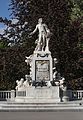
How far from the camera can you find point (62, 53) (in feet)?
110

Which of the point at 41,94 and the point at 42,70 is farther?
the point at 42,70

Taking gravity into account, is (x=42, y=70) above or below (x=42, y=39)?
below

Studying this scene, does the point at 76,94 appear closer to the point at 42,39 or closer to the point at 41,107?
the point at 42,39

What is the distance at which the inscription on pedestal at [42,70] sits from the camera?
24062 millimetres

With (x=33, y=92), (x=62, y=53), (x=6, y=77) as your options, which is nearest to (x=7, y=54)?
(x=6, y=77)

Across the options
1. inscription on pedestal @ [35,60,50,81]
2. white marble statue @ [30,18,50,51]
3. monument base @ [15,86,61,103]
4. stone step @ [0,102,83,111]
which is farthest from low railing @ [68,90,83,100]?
stone step @ [0,102,83,111]

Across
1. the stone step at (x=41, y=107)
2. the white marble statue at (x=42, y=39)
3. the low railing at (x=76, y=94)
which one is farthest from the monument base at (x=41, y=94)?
the low railing at (x=76, y=94)

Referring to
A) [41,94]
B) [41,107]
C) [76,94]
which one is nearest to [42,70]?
[41,94]

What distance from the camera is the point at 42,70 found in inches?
950

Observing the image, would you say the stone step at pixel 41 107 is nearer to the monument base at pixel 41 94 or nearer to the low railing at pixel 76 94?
the monument base at pixel 41 94

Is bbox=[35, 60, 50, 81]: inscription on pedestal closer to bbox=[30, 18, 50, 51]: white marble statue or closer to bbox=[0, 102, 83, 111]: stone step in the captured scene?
bbox=[30, 18, 50, 51]: white marble statue

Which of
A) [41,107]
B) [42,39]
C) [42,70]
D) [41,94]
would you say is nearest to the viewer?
[41,107]

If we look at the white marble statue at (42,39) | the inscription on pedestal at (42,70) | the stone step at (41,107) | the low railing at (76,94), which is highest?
the white marble statue at (42,39)

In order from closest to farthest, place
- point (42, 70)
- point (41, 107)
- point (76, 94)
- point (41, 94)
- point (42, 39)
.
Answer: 1. point (41, 107)
2. point (41, 94)
3. point (42, 70)
4. point (42, 39)
5. point (76, 94)
